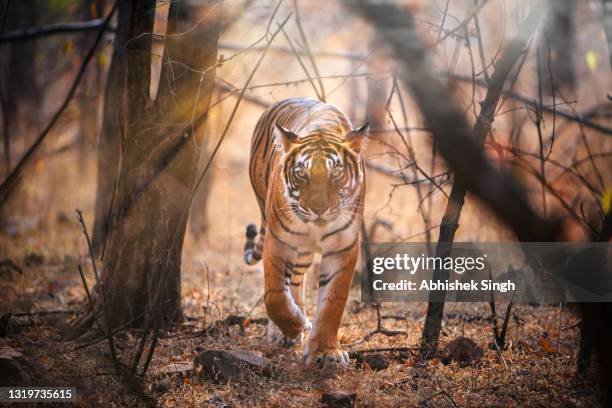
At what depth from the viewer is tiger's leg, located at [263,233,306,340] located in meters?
4.44

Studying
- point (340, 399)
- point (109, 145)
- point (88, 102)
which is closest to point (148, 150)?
point (340, 399)

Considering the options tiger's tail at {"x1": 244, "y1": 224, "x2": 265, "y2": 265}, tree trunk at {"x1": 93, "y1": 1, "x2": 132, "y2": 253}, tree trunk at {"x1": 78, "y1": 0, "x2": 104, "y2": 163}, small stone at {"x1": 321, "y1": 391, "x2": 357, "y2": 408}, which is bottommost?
small stone at {"x1": 321, "y1": 391, "x2": 357, "y2": 408}

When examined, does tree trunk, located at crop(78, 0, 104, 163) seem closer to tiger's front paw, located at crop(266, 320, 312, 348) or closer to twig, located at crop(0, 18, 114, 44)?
twig, located at crop(0, 18, 114, 44)

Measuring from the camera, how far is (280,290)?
175 inches

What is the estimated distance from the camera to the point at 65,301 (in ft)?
19.1

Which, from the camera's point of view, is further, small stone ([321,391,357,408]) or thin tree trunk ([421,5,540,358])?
thin tree trunk ([421,5,540,358])

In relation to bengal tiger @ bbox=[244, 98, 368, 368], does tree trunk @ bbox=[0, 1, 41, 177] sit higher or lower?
higher

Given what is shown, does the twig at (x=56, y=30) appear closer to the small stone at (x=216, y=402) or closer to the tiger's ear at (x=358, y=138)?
the tiger's ear at (x=358, y=138)

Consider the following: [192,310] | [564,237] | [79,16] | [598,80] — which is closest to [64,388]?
[192,310]

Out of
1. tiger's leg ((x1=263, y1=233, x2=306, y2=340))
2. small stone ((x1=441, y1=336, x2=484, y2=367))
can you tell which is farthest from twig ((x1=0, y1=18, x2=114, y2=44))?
small stone ((x1=441, y1=336, x2=484, y2=367))

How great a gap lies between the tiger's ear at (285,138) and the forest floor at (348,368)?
106 cm

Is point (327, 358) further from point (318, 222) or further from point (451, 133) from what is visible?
point (451, 133)

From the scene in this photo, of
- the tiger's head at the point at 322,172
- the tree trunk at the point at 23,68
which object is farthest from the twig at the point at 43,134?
the tree trunk at the point at 23,68

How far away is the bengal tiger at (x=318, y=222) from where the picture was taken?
432cm
